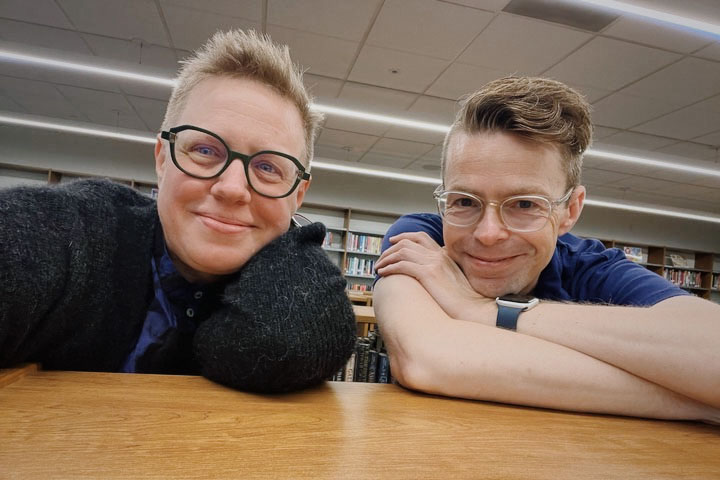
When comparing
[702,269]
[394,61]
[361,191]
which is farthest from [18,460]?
[702,269]

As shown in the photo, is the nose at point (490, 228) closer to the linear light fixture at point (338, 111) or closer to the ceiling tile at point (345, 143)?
the linear light fixture at point (338, 111)

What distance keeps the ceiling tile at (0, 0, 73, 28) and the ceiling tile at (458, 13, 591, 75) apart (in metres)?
3.60

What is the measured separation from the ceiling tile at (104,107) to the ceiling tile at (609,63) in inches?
205

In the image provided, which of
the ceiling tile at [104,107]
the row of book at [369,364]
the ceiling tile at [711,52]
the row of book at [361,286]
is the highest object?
the ceiling tile at [711,52]

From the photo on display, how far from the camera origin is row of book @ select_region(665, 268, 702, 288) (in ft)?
30.4

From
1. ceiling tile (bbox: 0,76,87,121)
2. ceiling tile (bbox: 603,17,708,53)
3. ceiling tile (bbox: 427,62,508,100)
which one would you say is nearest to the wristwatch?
ceiling tile (bbox: 603,17,708,53)

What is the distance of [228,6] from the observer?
3.45 meters

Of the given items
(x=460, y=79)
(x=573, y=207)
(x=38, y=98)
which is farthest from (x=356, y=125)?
(x=573, y=207)

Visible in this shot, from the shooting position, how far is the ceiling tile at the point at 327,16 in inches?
130

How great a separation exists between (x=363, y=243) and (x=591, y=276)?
7.18 m

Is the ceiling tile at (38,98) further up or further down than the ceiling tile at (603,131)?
further down

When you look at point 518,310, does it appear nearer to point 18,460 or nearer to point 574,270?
point 574,270

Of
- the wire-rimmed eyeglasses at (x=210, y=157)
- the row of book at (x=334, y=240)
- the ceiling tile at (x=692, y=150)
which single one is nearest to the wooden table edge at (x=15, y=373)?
the wire-rimmed eyeglasses at (x=210, y=157)

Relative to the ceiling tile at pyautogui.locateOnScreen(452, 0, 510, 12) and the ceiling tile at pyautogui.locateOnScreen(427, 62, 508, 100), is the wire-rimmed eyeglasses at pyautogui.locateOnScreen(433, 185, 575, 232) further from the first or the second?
the ceiling tile at pyautogui.locateOnScreen(427, 62, 508, 100)
